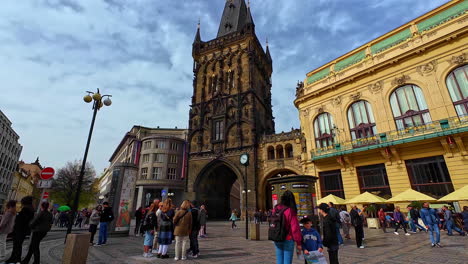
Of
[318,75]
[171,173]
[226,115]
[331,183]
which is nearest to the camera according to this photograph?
[331,183]

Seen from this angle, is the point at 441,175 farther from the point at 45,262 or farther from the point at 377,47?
the point at 45,262

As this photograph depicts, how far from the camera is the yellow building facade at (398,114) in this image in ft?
50.1

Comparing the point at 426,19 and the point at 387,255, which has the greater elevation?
the point at 426,19

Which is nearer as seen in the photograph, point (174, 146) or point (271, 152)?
point (271, 152)

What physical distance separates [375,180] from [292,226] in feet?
58.0

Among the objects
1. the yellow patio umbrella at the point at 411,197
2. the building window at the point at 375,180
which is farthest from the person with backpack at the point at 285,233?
the building window at the point at 375,180

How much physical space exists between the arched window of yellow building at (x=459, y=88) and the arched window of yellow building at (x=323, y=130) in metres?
8.70

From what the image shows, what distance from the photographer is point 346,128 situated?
67.3 feet

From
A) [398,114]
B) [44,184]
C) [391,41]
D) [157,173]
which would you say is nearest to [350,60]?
[391,41]

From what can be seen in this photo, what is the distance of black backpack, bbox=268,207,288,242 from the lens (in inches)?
145

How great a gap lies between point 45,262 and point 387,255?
953 centimetres

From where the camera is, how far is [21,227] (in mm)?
5430

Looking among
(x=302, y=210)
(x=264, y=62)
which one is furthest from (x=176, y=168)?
(x=302, y=210)

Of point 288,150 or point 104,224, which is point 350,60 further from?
point 104,224
